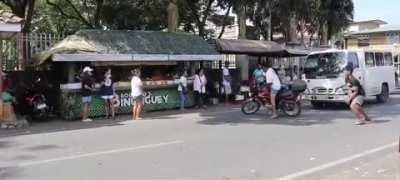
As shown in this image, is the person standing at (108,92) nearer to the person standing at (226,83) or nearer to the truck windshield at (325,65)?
the person standing at (226,83)

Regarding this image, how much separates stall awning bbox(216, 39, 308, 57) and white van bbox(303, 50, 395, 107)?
4.23 metres

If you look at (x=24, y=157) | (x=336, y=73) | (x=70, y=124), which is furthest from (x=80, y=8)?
(x=24, y=157)

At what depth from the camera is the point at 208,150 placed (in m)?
11.0

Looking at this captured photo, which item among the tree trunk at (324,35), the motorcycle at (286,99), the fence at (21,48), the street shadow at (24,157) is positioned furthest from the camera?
the tree trunk at (324,35)

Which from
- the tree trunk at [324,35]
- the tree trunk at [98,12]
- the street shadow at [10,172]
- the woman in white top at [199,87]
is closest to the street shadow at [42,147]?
the street shadow at [10,172]

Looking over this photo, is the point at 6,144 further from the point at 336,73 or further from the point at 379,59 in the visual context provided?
the point at 379,59

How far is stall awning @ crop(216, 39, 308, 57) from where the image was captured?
79.9 feet

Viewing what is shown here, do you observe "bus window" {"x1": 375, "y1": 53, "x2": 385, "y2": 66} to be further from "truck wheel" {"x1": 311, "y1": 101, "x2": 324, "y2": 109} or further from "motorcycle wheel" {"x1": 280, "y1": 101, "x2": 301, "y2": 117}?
"motorcycle wheel" {"x1": 280, "y1": 101, "x2": 301, "y2": 117}

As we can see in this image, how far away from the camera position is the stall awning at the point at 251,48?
24344 millimetres

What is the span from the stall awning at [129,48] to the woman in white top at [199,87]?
2.05ft

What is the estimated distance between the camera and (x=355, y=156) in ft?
33.0

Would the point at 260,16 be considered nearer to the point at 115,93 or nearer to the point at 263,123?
the point at 115,93

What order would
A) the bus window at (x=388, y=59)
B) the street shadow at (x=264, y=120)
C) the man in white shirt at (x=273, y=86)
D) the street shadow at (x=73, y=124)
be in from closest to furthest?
the street shadow at (x=73, y=124), the street shadow at (x=264, y=120), the man in white shirt at (x=273, y=86), the bus window at (x=388, y=59)

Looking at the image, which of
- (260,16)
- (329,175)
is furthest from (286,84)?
(260,16)
